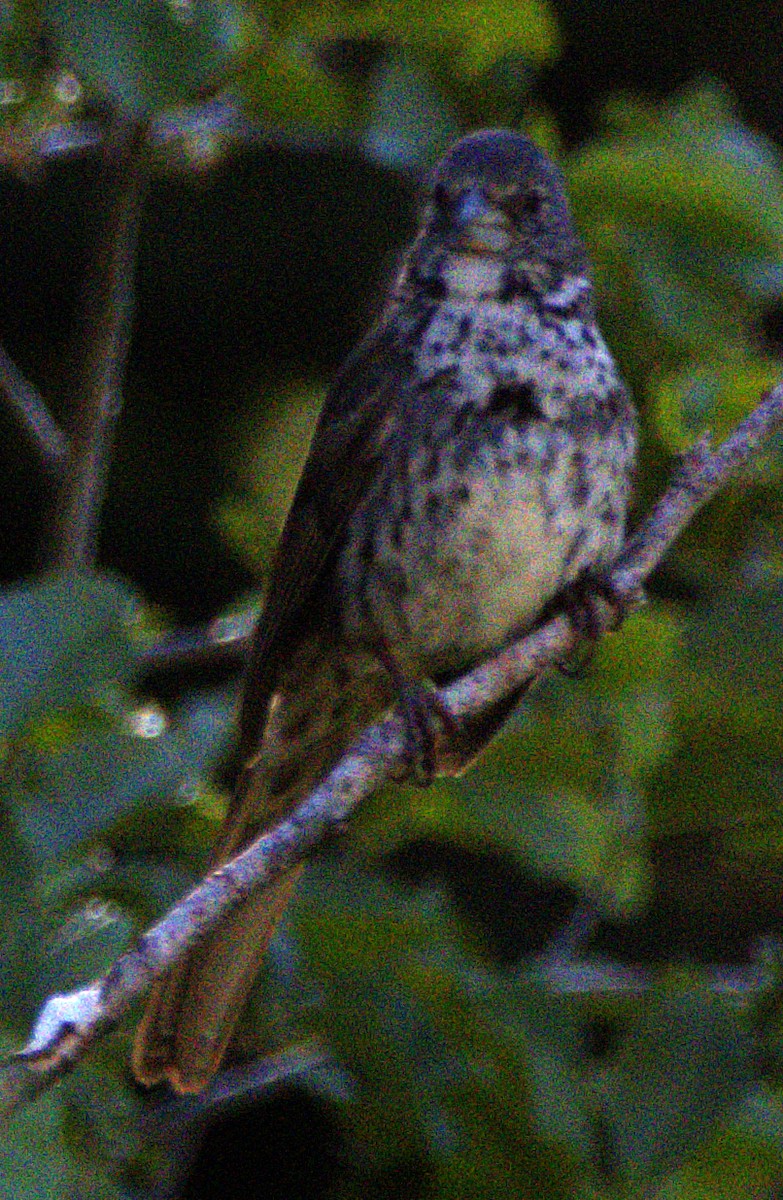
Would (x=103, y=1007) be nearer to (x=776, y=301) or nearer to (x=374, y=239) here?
(x=776, y=301)

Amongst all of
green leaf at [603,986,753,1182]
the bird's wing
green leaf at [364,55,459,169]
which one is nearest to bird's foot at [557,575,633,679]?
the bird's wing

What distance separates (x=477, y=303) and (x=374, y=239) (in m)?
2.02

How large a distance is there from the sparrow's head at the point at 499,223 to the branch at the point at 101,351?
38 centimetres

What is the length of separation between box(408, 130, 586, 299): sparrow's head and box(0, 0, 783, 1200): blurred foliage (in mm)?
39

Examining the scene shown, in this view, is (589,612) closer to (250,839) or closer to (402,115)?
(250,839)

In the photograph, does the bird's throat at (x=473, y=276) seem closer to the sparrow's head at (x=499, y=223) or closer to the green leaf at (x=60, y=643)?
the sparrow's head at (x=499, y=223)

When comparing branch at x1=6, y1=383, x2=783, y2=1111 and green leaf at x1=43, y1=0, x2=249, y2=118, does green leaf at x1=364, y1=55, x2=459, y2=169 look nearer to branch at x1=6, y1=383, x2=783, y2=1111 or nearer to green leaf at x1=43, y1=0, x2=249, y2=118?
green leaf at x1=43, y1=0, x2=249, y2=118

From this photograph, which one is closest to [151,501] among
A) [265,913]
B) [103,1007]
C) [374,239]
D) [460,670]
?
[374,239]

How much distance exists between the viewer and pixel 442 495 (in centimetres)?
305

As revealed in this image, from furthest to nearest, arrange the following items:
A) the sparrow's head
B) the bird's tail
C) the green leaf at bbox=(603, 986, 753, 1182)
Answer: the sparrow's head, the bird's tail, the green leaf at bbox=(603, 986, 753, 1182)

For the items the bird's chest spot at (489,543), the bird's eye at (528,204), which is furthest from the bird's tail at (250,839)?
the bird's eye at (528,204)

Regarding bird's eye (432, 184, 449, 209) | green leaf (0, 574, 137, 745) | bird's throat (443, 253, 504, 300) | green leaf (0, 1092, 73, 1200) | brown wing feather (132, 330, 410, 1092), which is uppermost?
green leaf (0, 1092, 73, 1200)

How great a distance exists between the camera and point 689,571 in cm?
318

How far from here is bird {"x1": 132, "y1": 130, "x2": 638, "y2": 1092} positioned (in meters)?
3.02
